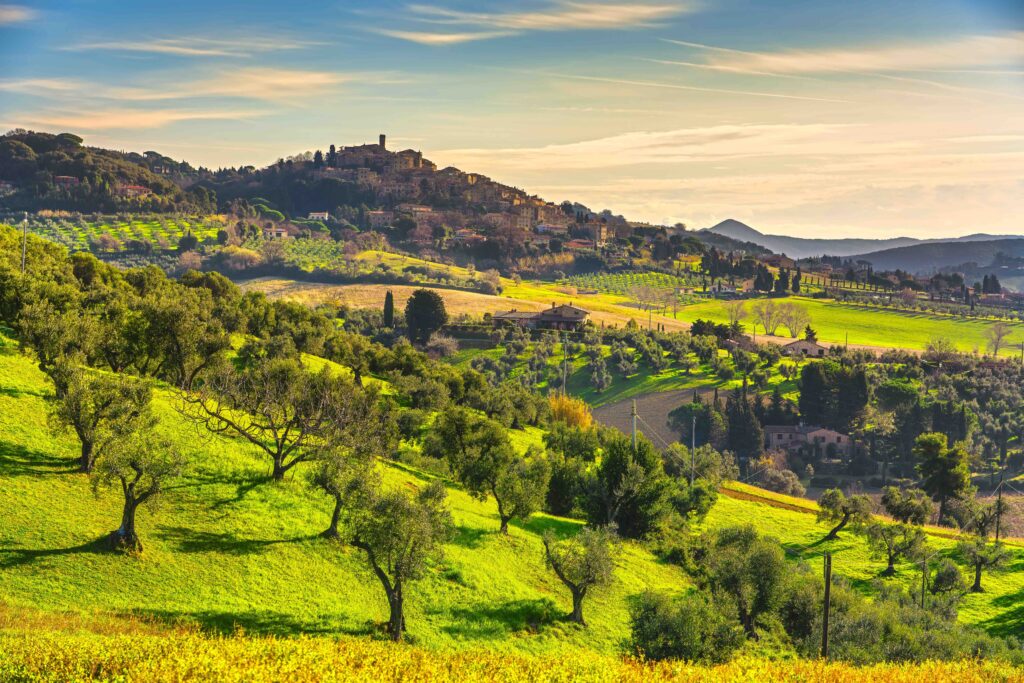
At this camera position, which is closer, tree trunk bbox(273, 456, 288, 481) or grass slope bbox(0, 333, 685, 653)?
grass slope bbox(0, 333, 685, 653)

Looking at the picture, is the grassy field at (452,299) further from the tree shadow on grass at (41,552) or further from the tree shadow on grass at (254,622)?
the tree shadow on grass at (254,622)

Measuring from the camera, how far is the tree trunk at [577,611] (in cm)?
3231

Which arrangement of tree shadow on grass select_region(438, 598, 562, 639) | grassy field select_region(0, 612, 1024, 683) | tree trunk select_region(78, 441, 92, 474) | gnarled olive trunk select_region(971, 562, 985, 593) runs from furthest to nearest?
1. gnarled olive trunk select_region(971, 562, 985, 593)
2. tree trunk select_region(78, 441, 92, 474)
3. tree shadow on grass select_region(438, 598, 562, 639)
4. grassy field select_region(0, 612, 1024, 683)

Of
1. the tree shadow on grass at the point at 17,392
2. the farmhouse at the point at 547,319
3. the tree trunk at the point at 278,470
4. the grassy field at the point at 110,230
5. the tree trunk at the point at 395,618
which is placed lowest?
the tree trunk at the point at 395,618

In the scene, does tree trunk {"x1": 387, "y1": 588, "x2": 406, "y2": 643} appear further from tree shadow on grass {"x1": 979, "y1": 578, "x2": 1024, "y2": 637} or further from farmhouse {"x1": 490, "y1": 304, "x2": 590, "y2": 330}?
farmhouse {"x1": 490, "y1": 304, "x2": 590, "y2": 330}

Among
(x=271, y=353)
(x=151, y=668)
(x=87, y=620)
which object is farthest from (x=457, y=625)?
(x=271, y=353)

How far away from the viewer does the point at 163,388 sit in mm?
45062

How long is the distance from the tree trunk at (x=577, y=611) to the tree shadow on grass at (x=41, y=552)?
1650 cm

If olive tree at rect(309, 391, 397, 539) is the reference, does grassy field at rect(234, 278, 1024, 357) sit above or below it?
above

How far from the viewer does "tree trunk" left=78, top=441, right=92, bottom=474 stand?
3111 centimetres

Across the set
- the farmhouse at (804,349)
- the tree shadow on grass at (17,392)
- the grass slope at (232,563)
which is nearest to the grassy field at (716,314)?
the farmhouse at (804,349)

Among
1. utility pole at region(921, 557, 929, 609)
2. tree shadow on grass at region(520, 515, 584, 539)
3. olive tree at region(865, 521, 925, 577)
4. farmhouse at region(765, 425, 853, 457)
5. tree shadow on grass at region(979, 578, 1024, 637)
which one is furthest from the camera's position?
farmhouse at region(765, 425, 853, 457)

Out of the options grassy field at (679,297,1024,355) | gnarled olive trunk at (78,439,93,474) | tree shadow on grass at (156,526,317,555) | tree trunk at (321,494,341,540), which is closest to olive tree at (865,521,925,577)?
tree trunk at (321,494,341,540)

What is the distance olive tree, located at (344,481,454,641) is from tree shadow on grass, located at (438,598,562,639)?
2.06 metres
